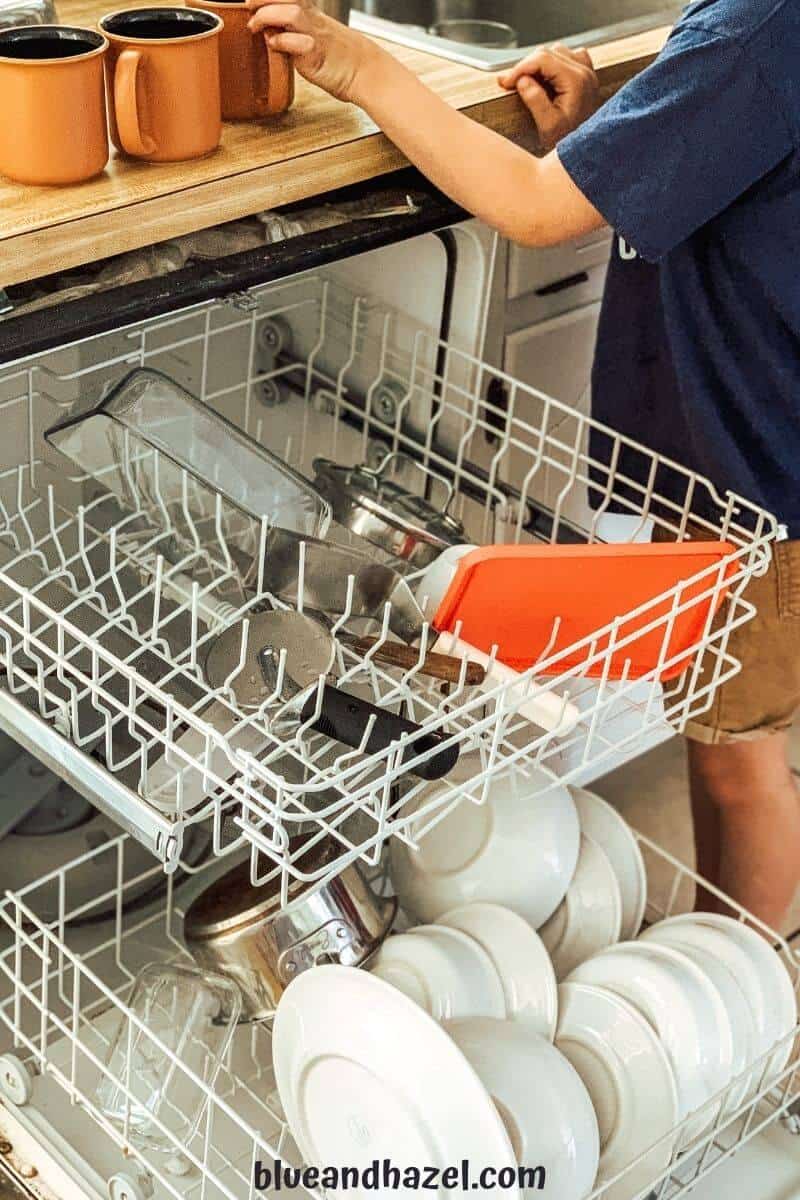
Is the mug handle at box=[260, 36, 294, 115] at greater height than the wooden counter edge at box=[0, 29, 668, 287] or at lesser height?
greater

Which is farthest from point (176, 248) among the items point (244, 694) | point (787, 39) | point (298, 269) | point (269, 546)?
point (787, 39)

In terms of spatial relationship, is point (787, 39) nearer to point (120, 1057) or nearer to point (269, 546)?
point (269, 546)

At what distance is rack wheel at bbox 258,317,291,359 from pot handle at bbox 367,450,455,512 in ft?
0.60

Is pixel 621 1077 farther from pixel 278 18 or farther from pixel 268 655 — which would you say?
pixel 278 18

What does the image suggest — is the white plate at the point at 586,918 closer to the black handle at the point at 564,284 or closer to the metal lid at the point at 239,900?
the metal lid at the point at 239,900

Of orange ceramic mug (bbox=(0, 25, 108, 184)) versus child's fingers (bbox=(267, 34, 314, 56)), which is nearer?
orange ceramic mug (bbox=(0, 25, 108, 184))

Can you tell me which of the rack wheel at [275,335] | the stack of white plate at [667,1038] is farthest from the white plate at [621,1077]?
the rack wheel at [275,335]

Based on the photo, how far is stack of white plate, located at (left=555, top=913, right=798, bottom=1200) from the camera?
1.17 metres

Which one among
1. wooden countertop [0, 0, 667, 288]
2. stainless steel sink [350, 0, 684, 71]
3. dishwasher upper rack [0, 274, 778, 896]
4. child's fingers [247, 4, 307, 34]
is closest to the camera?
dishwasher upper rack [0, 274, 778, 896]

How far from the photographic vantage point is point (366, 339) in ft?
4.90

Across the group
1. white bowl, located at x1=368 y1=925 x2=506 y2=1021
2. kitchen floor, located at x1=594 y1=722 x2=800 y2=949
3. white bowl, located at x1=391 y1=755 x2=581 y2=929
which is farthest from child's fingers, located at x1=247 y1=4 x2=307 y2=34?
kitchen floor, located at x1=594 y1=722 x2=800 y2=949

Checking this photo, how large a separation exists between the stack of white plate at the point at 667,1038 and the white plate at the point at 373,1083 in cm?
20

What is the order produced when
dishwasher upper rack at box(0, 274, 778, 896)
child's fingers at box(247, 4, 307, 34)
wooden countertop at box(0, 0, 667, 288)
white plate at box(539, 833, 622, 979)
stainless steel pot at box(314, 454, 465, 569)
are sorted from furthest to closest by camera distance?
white plate at box(539, 833, 622, 979), stainless steel pot at box(314, 454, 465, 569), child's fingers at box(247, 4, 307, 34), wooden countertop at box(0, 0, 667, 288), dishwasher upper rack at box(0, 274, 778, 896)

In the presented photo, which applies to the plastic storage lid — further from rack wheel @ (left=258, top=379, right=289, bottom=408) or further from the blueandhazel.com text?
the blueandhazel.com text
